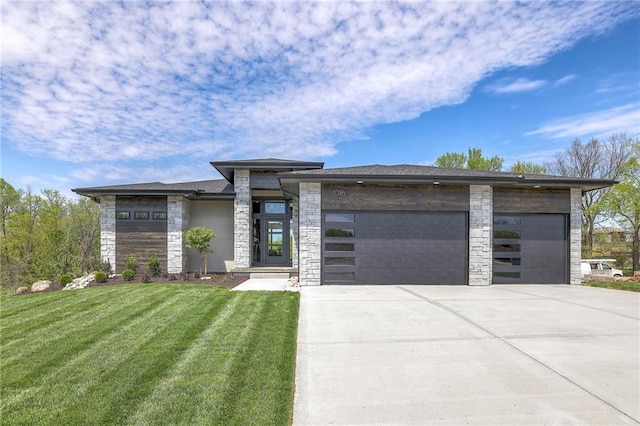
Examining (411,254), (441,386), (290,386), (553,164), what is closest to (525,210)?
(411,254)

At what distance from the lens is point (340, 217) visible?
10.3 meters

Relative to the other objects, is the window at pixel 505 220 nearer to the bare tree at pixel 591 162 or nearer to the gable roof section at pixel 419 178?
the gable roof section at pixel 419 178

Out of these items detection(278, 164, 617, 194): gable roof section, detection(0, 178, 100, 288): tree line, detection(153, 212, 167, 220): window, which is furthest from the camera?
detection(0, 178, 100, 288): tree line

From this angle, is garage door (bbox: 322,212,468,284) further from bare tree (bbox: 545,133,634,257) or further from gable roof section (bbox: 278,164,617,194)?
bare tree (bbox: 545,133,634,257)

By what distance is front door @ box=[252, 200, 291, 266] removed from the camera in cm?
1407

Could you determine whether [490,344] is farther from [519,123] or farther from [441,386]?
[519,123]

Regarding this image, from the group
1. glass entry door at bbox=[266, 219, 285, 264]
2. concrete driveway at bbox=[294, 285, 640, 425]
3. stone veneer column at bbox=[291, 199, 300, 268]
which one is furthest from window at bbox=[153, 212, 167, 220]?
concrete driveway at bbox=[294, 285, 640, 425]

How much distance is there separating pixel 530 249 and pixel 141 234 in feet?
48.3

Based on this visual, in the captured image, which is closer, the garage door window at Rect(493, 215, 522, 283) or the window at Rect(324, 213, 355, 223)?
the window at Rect(324, 213, 355, 223)

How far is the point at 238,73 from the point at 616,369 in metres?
11.5

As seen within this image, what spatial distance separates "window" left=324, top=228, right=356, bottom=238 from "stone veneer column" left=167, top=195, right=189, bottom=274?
252 inches

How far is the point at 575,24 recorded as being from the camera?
8625mm

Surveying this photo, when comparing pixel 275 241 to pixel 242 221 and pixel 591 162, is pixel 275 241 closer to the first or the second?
pixel 242 221

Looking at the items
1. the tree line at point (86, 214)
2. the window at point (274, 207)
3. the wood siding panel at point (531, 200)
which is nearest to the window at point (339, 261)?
the window at point (274, 207)
